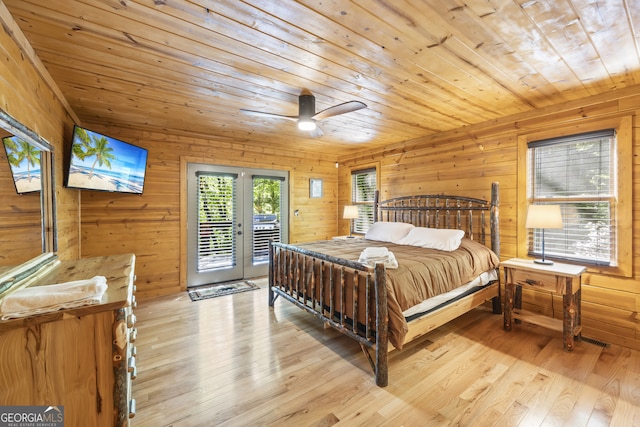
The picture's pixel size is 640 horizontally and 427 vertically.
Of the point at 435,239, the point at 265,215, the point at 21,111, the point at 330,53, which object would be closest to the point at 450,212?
the point at 435,239

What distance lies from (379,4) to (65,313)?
218cm

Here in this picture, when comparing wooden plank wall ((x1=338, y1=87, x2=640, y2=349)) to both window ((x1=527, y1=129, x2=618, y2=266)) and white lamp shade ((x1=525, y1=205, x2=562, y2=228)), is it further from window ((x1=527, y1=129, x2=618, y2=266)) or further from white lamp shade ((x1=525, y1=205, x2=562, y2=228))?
white lamp shade ((x1=525, y1=205, x2=562, y2=228))

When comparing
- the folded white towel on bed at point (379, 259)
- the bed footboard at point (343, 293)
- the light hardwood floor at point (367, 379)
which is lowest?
the light hardwood floor at point (367, 379)

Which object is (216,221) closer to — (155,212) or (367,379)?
(155,212)

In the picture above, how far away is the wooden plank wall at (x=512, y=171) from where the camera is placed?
8.82ft

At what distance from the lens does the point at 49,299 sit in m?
1.15

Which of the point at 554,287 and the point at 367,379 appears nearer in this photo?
the point at 367,379

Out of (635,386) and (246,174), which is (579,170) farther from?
(246,174)

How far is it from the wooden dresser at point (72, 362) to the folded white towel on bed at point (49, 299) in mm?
27

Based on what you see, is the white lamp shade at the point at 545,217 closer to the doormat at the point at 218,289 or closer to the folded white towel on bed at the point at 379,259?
the folded white towel on bed at the point at 379,259

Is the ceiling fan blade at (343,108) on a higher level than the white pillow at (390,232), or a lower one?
higher

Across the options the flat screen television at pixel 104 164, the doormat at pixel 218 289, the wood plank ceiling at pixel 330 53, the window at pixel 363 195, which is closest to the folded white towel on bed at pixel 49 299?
the wood plank ceiling at pixel 330 53

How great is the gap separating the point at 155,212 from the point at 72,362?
3335mm

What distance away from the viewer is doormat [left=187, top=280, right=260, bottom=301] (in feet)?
13.4
